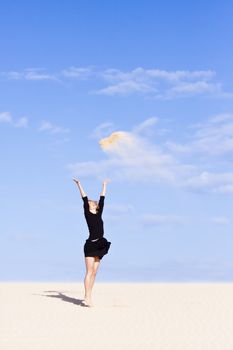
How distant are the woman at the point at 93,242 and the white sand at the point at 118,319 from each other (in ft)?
2.20

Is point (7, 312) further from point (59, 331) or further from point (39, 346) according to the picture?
point (39, 346)

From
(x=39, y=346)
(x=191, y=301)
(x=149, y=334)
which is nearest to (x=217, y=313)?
(x=191, y=301)

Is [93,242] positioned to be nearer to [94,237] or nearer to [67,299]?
[94,237]

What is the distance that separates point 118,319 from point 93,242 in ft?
6.94

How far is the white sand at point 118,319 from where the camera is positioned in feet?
36.9

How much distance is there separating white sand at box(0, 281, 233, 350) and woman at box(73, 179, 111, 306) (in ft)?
2.20

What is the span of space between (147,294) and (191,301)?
1822 millimetres

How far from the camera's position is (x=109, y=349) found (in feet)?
34.6

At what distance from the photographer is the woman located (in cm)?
1510

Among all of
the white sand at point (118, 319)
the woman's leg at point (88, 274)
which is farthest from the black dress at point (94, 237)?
the white sand at point (118, 319)

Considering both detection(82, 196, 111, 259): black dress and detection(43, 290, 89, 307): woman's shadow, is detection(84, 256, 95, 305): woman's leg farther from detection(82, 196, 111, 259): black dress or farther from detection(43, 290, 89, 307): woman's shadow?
detection(43, 290, 89, 307): woman's shadow

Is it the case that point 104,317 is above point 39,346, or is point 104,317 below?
above

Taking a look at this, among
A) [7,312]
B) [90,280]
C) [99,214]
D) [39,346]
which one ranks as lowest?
[39,346]

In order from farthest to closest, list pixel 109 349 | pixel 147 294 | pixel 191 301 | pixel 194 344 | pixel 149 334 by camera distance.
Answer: pixel 147 294 → pixel 191 301 → pixel 149 334 → pixel 194 344 → pixel 109 349
